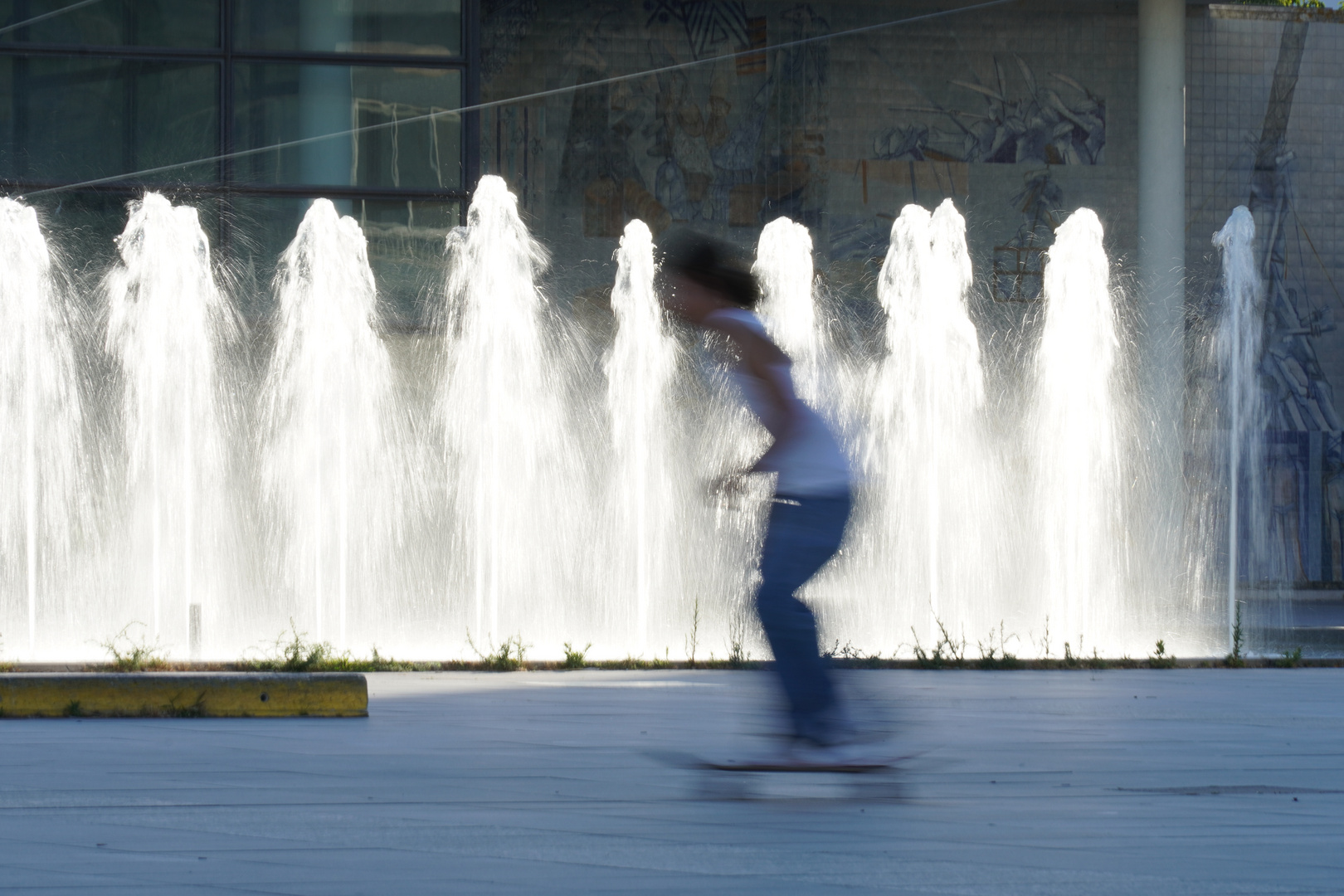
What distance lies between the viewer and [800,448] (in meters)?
5.04

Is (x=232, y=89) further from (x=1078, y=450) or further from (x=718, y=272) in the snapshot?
(x=718, y=272)

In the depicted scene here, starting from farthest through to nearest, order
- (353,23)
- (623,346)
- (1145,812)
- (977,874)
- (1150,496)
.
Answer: (1150,496)
(353,23)
(623,346)
(1145,812)
(977,874)

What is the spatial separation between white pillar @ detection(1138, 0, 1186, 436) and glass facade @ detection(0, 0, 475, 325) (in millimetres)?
11196

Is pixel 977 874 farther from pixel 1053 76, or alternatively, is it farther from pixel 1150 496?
pixel 1053 76

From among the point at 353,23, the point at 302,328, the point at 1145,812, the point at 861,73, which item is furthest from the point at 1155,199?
the point at 1145,812

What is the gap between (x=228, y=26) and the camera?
64.6 feet

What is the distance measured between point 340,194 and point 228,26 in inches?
92.4

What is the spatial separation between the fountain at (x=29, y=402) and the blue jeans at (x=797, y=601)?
32.0ft

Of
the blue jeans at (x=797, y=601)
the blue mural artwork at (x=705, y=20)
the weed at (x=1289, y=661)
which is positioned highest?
the blue mural artwork at (x=705, y=20)

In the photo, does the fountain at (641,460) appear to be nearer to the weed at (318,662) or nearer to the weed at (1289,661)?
the weed at (318,662)

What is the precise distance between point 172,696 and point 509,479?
257 inches

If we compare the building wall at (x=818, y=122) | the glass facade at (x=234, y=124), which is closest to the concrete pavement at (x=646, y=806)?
the glass facade at (x=234, y=124)

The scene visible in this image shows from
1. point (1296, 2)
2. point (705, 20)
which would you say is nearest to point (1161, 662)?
point (705, 20)

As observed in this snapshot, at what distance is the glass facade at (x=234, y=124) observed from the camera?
19375 mm
